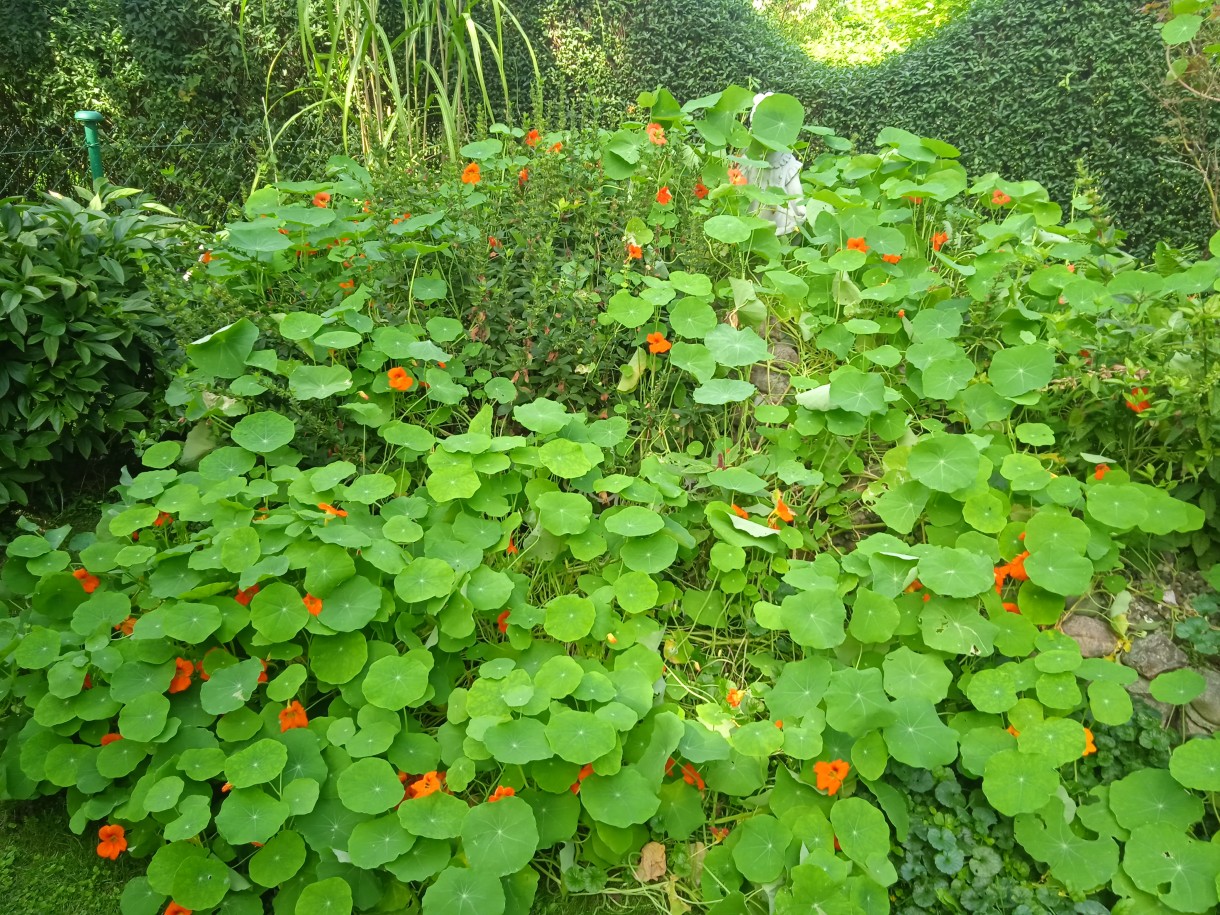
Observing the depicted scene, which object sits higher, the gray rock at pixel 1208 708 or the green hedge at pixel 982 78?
the green hedge at pixel 982 78

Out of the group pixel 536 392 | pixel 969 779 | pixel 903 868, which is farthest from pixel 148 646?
pixel 969 779

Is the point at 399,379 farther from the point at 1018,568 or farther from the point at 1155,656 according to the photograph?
the point at 1155,656

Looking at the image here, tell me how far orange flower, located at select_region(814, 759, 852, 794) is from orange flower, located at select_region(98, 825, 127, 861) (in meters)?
1.59

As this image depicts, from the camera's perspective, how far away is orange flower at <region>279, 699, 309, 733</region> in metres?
1.90

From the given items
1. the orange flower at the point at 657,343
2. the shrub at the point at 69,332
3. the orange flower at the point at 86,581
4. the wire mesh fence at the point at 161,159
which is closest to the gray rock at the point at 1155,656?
the orange flower at the point at 657,343

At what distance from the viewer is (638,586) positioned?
213 cm

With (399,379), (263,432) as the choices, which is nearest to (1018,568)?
(399,379)

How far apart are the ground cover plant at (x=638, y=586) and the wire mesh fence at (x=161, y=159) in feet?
10.9

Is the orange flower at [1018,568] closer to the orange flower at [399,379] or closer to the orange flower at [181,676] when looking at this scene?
the orange flower at [399,379]

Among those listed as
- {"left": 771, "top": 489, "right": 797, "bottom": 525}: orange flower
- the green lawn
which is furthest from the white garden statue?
the green lawn

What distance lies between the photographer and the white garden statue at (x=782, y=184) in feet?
10.5

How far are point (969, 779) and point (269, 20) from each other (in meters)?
6.71

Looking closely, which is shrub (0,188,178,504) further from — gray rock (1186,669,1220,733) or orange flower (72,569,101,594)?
gray rock (1186,669,1220,733)

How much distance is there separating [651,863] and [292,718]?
35.6 inches
